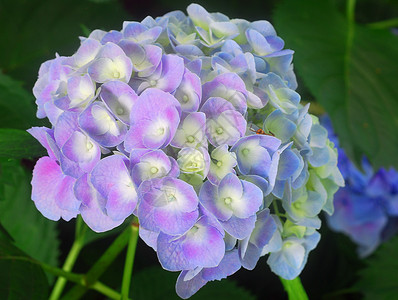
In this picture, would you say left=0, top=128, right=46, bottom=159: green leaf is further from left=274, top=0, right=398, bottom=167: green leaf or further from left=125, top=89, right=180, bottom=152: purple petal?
left=274, top=0, right=398, bottom=167: green leaf

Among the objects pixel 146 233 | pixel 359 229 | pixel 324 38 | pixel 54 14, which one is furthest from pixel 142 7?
pixel 146 233

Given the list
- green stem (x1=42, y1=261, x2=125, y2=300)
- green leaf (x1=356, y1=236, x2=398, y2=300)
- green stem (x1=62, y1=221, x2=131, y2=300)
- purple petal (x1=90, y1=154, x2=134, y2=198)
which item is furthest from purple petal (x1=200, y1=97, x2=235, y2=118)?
green leaf (x1=356, y1=236, x2=398, y2=300)

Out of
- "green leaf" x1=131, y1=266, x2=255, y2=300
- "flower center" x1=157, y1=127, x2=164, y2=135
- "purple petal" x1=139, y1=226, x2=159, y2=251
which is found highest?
"flower center" x1=157, y1=127, x2=164, y2=135

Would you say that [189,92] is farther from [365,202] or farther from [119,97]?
[365,202]

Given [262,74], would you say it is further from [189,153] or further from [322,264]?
[322,264]

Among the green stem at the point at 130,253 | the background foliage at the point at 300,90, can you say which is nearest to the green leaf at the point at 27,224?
the background foliage at the point at 300,90

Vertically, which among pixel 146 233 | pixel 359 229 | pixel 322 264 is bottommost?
pixel 322 264
